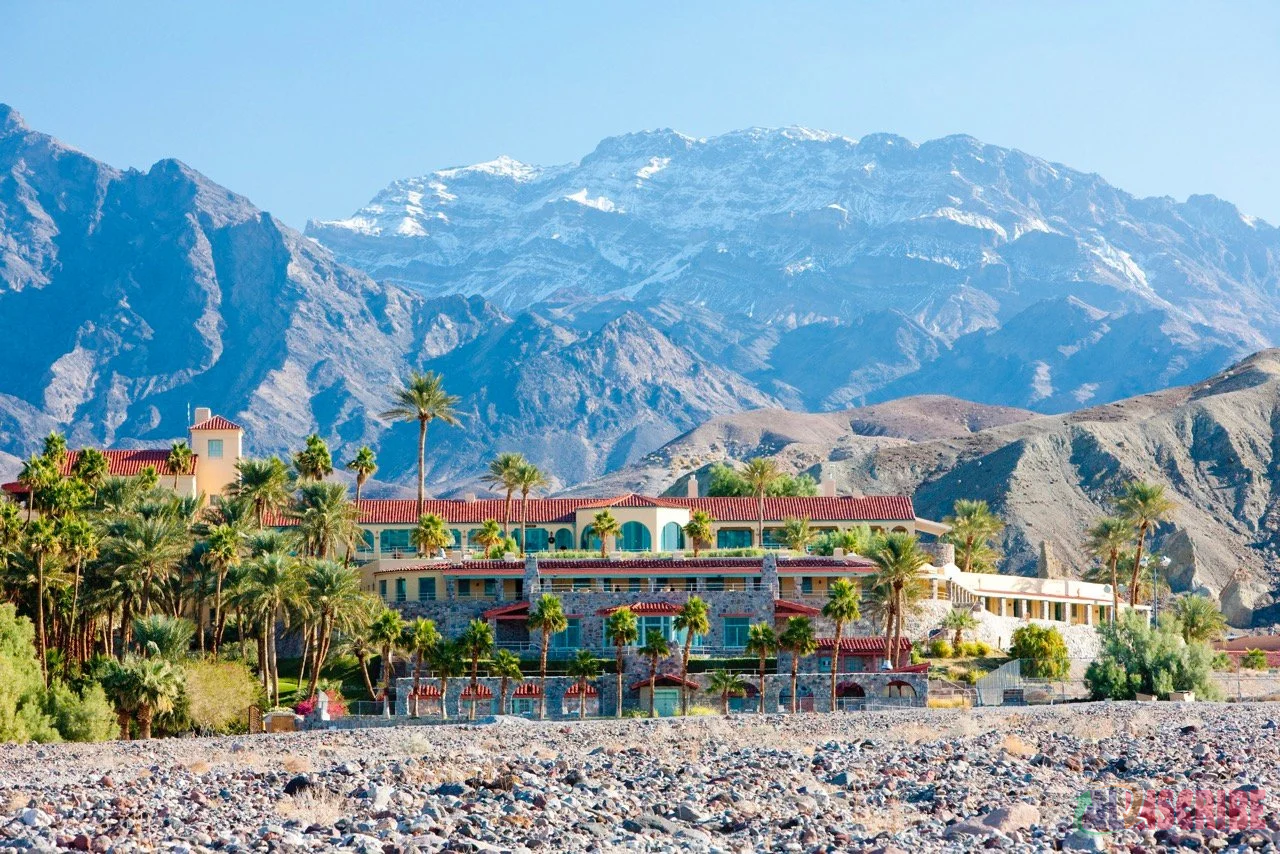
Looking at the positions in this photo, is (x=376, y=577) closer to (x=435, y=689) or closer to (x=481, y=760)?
(x=435, y=689)

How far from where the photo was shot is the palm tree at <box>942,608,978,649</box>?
85625 millimetres

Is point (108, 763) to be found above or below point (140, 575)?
below

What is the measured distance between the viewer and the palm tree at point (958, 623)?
281ft

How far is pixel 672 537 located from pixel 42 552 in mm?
39823

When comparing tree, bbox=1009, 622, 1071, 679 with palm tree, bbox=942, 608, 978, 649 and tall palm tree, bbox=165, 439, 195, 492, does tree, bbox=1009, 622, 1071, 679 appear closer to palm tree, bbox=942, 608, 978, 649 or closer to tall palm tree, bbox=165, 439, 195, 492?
palm tree, bbox=942, 608, 978, 649

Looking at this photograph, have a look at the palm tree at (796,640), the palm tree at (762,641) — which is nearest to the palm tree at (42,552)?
the palm tree at (762,641)

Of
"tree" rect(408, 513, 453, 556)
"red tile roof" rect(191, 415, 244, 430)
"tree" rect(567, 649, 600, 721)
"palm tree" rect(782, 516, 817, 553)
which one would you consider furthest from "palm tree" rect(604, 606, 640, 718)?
"red tile roof" rect(191, 415, 244, 430)

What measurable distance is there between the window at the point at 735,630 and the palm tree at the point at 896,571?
271 inches

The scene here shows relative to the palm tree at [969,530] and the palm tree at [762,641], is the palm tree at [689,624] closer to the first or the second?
the palm tree at [762,641]

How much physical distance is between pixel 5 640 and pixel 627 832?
42113 mm

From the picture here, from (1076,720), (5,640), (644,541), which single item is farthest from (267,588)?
(1076,720)

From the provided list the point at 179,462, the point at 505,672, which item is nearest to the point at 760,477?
the point at 179,462

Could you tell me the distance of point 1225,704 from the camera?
6675cm

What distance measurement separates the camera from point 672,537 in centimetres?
10219
